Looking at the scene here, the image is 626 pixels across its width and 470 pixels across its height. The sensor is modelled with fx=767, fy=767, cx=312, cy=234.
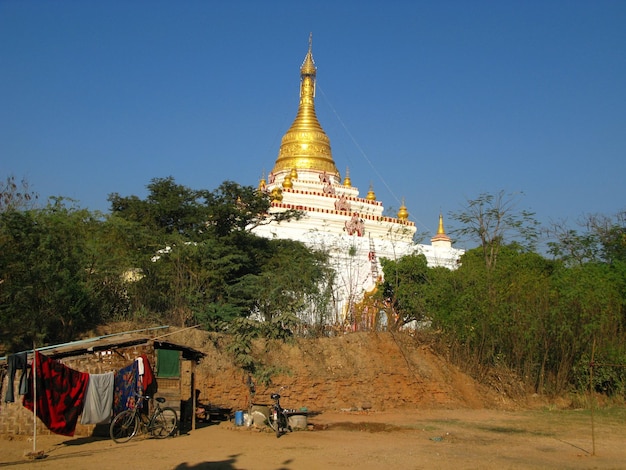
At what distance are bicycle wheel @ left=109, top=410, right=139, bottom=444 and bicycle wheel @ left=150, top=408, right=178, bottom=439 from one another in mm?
314

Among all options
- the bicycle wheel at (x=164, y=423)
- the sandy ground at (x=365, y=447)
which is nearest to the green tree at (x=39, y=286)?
the sandy ground at (x=365, y=447)

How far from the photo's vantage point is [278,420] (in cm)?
1365

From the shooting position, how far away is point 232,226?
88.7ft

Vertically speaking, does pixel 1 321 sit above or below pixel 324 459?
above

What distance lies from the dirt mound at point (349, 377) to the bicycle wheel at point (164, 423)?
4.27m

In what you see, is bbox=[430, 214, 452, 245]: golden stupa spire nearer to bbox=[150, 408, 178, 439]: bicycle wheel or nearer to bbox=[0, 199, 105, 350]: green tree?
bbox=[0, 199, 105, 350]: green tree

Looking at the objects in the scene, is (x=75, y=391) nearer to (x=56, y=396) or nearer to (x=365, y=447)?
(x=56, y=396)

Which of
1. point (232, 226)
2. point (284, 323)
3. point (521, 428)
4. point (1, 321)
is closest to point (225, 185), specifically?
point (232, 226)

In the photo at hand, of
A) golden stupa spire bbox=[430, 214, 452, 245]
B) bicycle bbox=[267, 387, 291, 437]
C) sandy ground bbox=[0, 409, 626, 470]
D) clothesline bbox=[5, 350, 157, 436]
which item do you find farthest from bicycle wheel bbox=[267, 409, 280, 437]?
golden stupa spire bbox=[430, 214, 452, 245]

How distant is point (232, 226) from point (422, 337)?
9.02 metres

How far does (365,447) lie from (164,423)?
3.50 metres

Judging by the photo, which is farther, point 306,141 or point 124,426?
point 306,141

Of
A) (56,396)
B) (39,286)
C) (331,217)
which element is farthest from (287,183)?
(56,396)

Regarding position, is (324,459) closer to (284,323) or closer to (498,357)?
(284,323)
